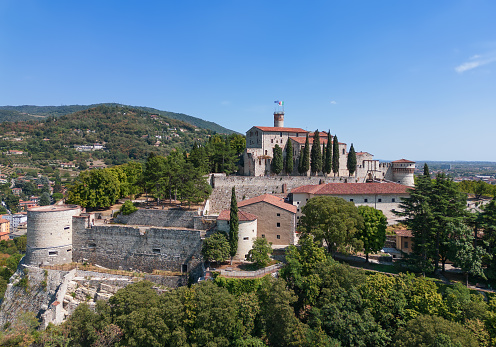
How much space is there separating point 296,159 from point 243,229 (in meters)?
30.4

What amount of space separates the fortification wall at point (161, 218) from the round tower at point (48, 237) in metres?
6.18

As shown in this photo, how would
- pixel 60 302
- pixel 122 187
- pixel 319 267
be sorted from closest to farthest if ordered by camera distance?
1. pixel 319 267
2. pixel 60 302
3. pixel 122 187

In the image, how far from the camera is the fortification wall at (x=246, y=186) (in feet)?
156

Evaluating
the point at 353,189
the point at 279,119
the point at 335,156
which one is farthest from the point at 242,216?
the point at 279,119

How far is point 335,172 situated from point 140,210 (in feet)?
121

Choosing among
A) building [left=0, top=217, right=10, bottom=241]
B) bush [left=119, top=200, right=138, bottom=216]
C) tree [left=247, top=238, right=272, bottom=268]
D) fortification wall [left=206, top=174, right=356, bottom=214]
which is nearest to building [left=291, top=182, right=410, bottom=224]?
fortification wall [left=206, top=174, right=356, bottom=214]

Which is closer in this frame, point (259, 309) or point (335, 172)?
point (259, 309)

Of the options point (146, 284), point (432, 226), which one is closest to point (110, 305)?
point (146, 284)

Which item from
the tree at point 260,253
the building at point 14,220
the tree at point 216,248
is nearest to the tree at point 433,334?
the tree at point 260,253

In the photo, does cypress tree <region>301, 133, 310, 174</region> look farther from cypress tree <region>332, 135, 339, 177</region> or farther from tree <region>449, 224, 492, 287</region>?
tree <region>449, 224, 492, 287</region>

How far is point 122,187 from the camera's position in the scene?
158 ft

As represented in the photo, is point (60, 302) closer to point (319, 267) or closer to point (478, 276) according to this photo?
point (319, 267)

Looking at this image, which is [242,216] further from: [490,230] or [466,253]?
[490,230]

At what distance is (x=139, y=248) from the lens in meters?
36.3
